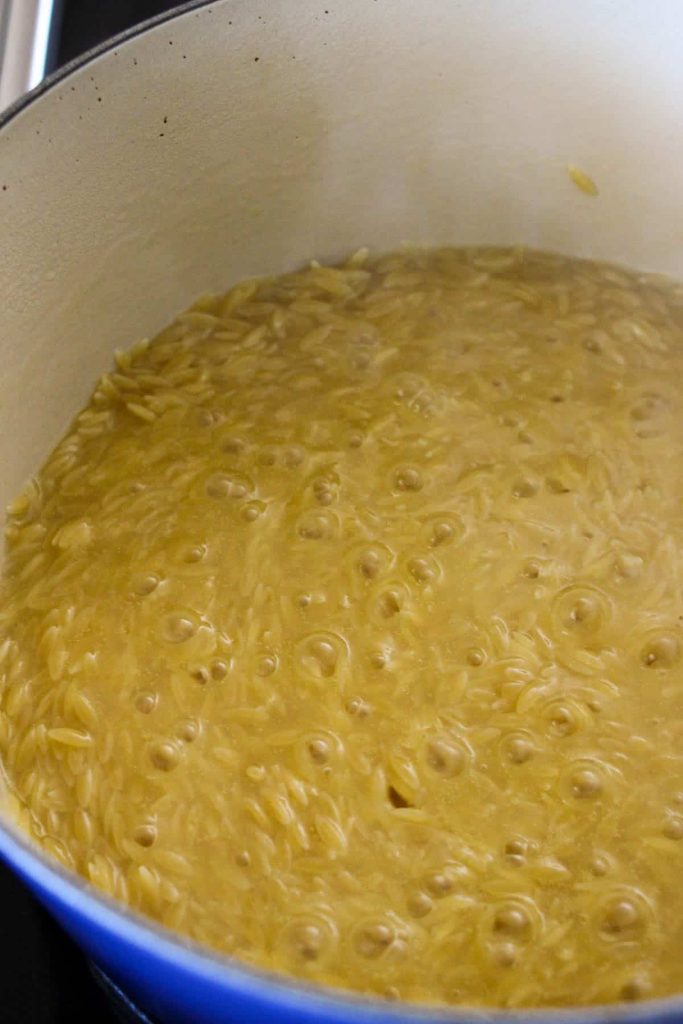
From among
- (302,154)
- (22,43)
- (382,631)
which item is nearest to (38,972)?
(382,631)

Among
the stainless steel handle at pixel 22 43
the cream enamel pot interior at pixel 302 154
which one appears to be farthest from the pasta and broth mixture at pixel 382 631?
the stainless steel handle at pixel 22 43

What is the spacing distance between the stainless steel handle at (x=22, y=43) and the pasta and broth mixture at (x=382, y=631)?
13.0 inches

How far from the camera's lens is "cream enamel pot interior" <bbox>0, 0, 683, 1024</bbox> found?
1.23 metres

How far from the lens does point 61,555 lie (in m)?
1.22

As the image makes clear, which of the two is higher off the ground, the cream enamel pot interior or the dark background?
the cream enamel pot interior

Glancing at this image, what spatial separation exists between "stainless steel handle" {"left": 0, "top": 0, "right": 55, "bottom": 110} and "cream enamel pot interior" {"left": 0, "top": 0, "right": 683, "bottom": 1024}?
0.24 metres

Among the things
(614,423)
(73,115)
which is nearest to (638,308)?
(614,423)

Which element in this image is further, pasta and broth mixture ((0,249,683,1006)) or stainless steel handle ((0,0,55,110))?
stainless steel handle ((0,0,55,110))

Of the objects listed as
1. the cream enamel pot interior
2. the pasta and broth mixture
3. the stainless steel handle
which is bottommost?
the pasta and broth mixture

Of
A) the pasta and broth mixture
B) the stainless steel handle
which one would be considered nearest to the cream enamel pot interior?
the pasta and broth mixture

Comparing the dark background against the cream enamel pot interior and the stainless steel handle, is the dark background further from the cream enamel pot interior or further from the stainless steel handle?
the stainless steel handle

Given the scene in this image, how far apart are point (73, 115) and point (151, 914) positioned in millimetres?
744

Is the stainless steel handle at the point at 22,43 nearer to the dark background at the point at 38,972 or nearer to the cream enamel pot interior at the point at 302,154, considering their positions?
the cream enamel pot interior at the point at 302,154

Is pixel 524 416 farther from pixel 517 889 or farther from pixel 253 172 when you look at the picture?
pixel 517 889
